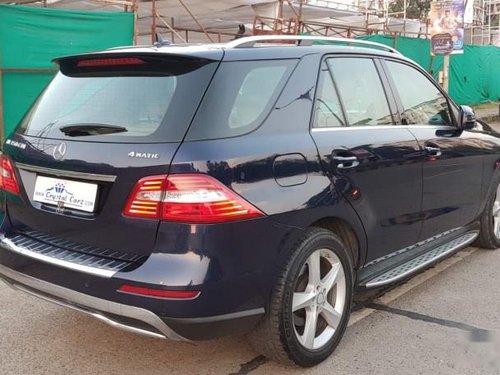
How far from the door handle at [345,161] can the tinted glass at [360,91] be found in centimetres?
29

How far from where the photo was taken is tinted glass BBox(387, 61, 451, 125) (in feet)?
13.6

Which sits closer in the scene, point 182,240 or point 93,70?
point 182,240

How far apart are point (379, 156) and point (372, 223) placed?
16.6 inches

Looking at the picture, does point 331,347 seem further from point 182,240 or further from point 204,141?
point 204,141

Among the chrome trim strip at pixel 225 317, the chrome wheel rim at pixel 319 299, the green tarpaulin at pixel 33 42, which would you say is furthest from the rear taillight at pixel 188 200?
the green tarpaulin at pixel 33 42

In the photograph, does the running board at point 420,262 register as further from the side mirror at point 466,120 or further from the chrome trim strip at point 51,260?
the chrome trim strip at point 51,260

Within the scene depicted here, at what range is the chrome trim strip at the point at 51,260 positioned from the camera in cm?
274

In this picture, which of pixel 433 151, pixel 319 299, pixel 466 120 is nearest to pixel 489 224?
pixel 466 120

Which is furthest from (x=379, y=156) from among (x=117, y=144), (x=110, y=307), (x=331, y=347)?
(x=110, y=307)

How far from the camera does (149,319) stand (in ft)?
8.63

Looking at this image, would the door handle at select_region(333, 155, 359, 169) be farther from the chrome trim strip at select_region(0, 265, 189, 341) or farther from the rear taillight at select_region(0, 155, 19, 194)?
the rear taillight at select_region(0, 155, 19, 194)

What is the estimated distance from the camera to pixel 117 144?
2820 millimetres

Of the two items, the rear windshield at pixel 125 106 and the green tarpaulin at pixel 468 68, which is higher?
the rear windshield at pixel 125 106

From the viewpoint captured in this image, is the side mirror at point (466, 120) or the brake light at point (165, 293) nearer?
the brake light at point (165, 293)
